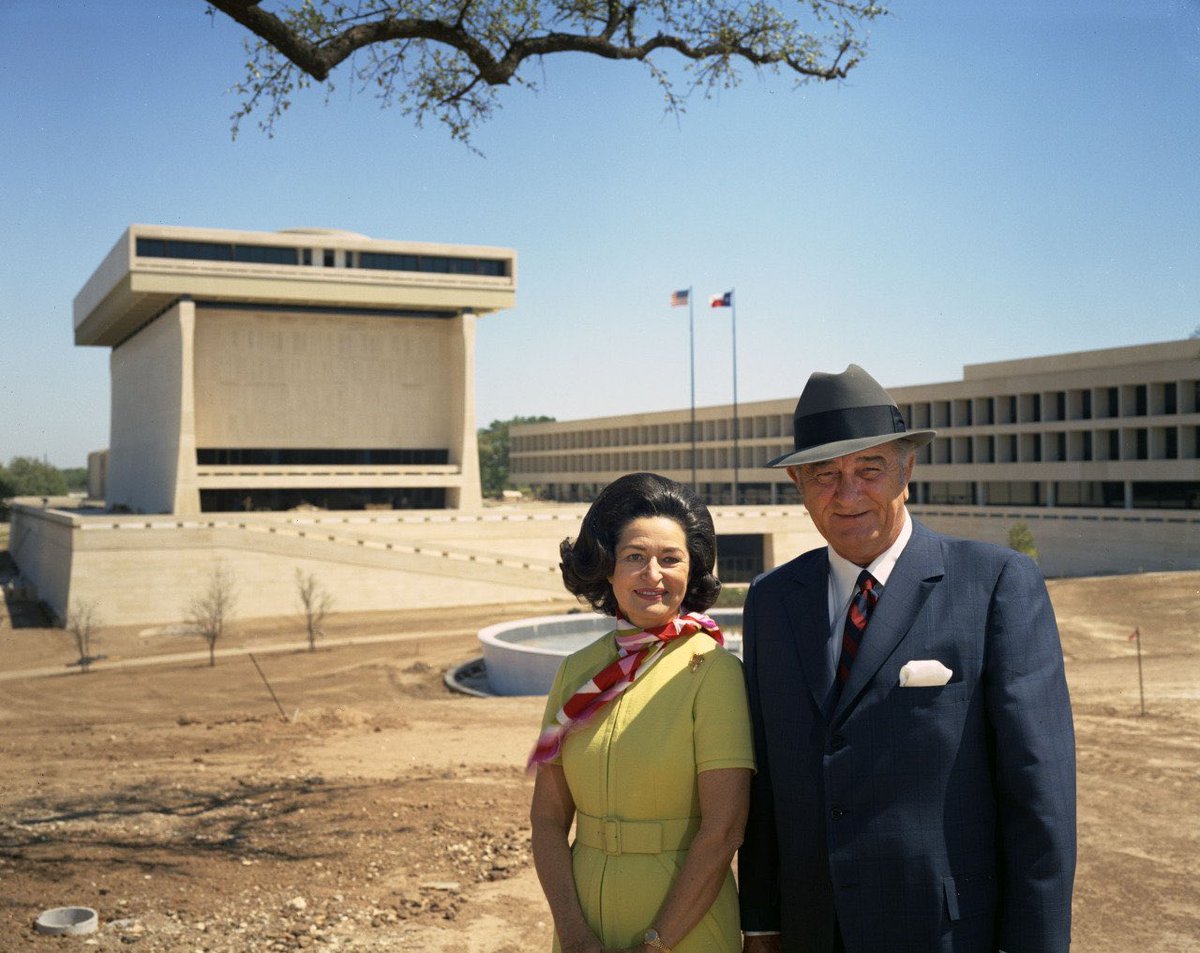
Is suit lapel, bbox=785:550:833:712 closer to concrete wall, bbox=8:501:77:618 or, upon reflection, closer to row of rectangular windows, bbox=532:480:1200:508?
concrete wall, bbox=8:501:77:618

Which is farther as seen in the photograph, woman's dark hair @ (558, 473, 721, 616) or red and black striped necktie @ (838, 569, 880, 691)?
woman's dark hair @ (558, 473, 721, 616)

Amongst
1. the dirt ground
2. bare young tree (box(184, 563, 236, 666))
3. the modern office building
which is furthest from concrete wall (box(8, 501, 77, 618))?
the dirt ground

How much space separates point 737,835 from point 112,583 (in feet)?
128

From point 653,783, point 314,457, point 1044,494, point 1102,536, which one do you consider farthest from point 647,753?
point 1044,494

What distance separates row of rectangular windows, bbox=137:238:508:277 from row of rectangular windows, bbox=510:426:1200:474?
18347 millimetres

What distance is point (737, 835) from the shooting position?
3.37m

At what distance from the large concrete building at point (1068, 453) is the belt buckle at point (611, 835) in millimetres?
51691

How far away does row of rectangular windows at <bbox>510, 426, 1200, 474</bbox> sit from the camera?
171 ft

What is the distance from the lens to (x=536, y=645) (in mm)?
27859

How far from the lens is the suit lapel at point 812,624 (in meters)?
3.36

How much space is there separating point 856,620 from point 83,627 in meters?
36.8

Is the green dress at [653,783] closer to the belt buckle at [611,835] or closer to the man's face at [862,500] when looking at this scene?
the belt buckle at [611,835]

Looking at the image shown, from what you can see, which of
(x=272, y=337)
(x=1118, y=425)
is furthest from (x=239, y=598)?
(x=1118, y=425)

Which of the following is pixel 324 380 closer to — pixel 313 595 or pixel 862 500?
pixel 313 595
